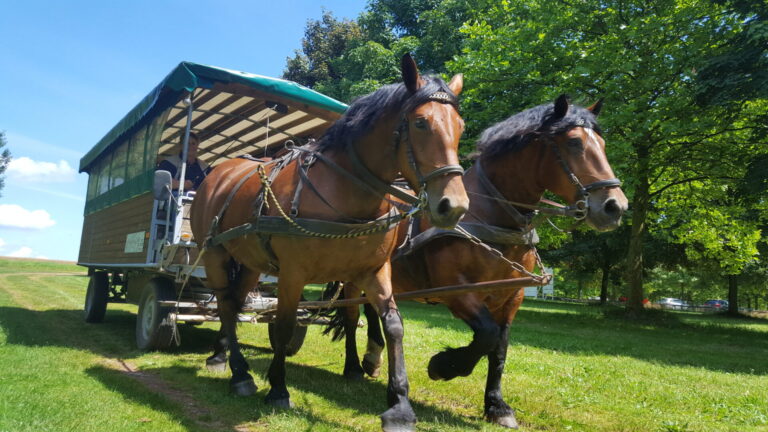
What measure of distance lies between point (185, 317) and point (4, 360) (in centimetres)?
166

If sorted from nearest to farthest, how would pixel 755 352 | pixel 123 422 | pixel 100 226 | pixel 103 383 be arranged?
pixel 123 422
pixel 103 383
pixel 100 226
pixel 755 352

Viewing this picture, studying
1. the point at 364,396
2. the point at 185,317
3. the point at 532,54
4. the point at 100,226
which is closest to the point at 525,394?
the point at 364,396

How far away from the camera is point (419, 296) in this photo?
12.9 ft

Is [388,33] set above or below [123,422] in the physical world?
above

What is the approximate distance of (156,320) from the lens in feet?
19.8

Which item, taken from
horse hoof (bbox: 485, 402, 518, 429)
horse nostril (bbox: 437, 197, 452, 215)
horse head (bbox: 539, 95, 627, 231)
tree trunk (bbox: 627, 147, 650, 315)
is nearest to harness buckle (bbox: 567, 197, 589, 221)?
horse head (bbox: 539, 95, 627, 231)

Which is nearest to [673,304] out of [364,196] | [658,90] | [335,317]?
[658,90]

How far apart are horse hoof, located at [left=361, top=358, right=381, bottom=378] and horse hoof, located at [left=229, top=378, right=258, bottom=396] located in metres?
1.44

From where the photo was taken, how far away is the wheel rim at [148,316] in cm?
621

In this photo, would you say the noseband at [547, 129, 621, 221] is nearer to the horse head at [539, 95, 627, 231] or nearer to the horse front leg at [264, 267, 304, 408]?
the horse head at [539, 95, 627, 231]

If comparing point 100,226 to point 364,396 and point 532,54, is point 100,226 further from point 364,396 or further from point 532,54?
point 532,54

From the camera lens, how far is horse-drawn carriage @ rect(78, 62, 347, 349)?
19.1 ft

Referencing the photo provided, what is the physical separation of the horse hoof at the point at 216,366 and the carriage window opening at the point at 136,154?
3121 millimetres

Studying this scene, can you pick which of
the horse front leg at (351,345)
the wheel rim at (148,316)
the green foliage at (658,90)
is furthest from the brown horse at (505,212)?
the green foliage at (658,90)
